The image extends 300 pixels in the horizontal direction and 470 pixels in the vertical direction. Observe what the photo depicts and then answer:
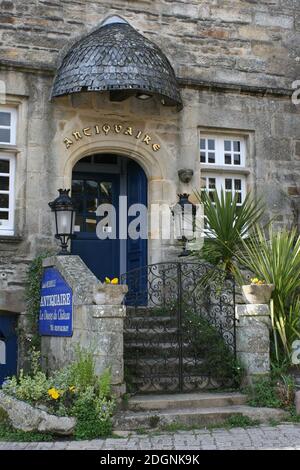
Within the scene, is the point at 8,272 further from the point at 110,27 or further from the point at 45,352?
the point at 110,27

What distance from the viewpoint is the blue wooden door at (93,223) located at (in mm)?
11055

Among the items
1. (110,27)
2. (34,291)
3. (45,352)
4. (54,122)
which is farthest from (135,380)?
(110,27)

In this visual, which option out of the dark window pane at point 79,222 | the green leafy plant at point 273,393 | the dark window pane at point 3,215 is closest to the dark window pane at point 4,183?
the dark window pane at point 3,215

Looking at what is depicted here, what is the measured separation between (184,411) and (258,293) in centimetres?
178

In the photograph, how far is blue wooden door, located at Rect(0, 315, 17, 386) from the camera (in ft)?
32.1

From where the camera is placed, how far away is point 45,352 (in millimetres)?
8984

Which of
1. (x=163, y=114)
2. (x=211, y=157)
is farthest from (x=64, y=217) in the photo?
(x=211, y=157)

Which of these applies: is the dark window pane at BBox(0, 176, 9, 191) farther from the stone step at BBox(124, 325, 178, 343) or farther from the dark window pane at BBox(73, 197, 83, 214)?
the stone step at BBox(124, 325, 178, 343)

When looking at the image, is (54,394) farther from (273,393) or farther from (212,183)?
(212,183)

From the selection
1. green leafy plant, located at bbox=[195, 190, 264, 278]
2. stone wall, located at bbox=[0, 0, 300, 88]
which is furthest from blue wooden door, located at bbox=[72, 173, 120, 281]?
stone wall, located at bbox=[0, 0, 300, 88]

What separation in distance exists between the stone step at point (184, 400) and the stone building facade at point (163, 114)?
293cm

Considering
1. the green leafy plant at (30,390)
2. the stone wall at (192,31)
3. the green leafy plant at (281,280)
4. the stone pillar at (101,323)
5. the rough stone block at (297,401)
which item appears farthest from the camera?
the stone wall at (192,31)

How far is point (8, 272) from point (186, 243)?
2.69 meters

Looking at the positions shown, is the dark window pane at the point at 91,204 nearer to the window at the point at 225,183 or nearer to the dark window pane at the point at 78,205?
the dark window pane at the point at 78,205
